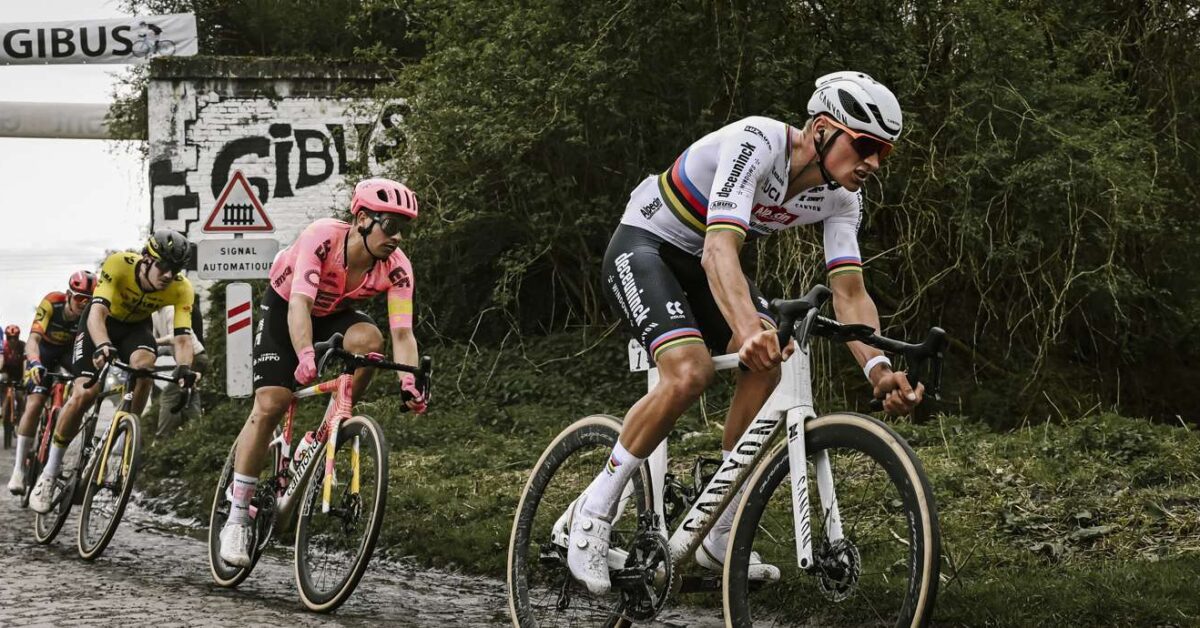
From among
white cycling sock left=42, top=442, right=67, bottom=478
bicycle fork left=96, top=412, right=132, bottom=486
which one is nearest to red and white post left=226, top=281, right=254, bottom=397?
white cycling sock left=42, top=442, right=67, bottom=478

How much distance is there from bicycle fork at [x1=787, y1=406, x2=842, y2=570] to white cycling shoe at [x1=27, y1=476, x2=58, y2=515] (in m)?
6.96

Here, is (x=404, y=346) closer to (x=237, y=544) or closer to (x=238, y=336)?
(x=237, y=544)

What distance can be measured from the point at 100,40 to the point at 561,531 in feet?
72.3

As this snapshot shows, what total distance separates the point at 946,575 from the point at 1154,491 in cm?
211

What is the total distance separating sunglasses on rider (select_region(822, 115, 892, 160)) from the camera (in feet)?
16.2

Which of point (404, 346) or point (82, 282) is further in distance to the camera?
point (82, 282)

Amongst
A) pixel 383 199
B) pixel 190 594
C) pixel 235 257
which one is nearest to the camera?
pixel 383 199

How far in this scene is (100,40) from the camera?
83.1ft

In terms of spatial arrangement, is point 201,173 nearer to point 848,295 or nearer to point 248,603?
point 248,603

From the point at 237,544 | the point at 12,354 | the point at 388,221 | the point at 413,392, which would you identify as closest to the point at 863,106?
the point at 413,392

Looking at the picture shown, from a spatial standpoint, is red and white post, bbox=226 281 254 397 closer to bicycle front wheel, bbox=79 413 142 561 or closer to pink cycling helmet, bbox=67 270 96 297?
pink cycling helmet, bbox=67 270 96 297

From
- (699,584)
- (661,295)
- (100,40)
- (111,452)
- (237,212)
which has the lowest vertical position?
(699,584)

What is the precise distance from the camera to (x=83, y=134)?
101 ft

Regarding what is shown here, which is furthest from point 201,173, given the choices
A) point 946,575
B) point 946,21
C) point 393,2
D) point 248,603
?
point 946,575
